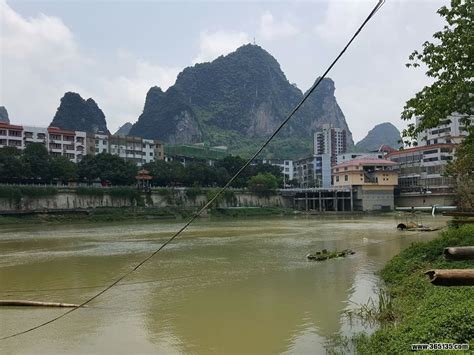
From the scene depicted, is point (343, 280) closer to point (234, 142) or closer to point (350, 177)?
point (350, 177)

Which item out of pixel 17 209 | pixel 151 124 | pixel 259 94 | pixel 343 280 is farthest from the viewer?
pixel 259 94

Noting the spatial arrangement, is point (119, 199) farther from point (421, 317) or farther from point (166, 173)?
point (421, 317)

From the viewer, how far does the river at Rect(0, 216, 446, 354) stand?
7.25m

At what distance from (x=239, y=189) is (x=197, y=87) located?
8301cm

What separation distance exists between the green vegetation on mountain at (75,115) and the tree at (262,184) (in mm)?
41527

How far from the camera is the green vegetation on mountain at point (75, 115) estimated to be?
89.1 metres

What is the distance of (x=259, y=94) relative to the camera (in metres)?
142

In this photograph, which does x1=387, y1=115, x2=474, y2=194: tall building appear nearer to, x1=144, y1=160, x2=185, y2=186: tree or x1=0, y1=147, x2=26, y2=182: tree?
x1=144, y1=160, x2=185, y2=186: tree

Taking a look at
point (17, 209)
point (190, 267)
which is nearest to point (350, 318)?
point (190, 267)

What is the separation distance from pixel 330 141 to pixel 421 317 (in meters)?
99.9

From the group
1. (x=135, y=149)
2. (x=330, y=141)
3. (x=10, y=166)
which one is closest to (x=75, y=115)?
(x=135, y=149)

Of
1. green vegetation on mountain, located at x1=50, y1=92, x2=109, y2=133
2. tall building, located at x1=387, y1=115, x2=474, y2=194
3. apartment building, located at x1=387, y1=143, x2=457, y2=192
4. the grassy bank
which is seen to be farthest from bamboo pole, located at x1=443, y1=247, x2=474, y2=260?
green vegetation on mountain, located at x1=50, y1=92, x2=109, y2=133

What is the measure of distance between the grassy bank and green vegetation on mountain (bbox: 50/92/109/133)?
87.8 m

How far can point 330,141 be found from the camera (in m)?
103
